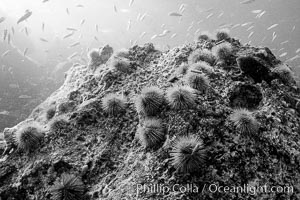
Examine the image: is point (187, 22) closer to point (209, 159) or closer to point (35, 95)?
point (35, 95)

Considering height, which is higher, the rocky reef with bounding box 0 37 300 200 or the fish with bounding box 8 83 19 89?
the fish with bounding box 8 83 19 89

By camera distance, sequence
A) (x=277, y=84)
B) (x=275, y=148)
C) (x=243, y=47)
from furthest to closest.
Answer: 1. (x=243, y=47)
2. (x=277, y=84)
3. (x=275, y=148)

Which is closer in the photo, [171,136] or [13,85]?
[171,136]

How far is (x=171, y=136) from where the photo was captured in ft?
11.7

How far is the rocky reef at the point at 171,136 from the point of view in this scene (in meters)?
3.10

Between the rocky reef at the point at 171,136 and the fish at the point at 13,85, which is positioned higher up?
the fish at the point at 13,85

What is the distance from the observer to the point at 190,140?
10.5ft

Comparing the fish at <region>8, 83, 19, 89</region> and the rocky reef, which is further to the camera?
the fish at <region>8, 83, 19, 89</region>

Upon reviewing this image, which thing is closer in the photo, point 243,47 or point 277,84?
point 277,84

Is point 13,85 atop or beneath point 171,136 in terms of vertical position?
atop

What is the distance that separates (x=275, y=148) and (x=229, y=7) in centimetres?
7649

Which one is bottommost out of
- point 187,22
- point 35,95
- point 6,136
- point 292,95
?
point 6,136

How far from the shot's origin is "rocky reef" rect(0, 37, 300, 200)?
3102mm

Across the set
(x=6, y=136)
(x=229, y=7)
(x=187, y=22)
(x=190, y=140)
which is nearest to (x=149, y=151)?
(x=190, y=140)
